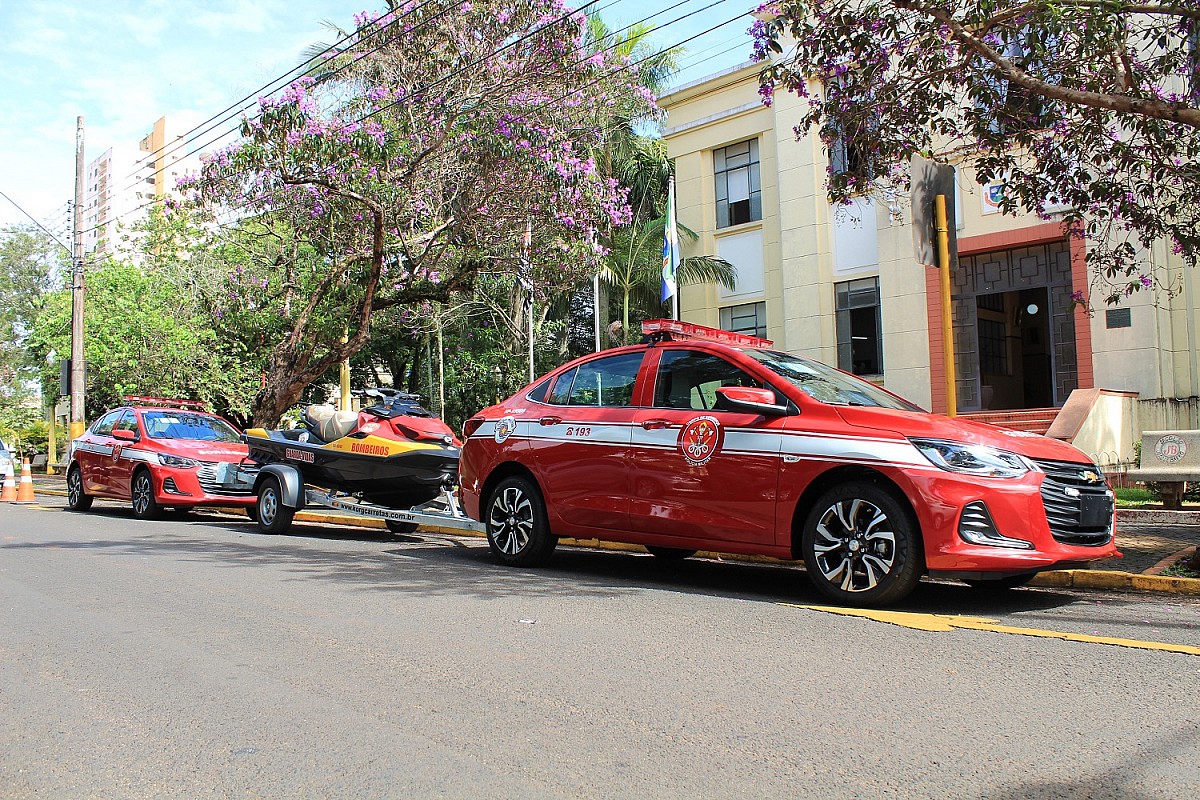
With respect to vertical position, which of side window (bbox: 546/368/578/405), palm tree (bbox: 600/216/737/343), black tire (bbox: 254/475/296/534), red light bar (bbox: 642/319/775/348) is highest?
palm tree (bbox: 600/216/737/343)

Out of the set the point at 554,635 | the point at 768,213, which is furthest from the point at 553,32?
the point at 554,635

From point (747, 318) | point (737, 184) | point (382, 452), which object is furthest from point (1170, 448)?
point (737, 184)

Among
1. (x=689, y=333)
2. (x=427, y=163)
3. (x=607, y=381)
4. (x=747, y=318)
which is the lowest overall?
(x=607, y=381)

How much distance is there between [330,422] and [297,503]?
1042 mm

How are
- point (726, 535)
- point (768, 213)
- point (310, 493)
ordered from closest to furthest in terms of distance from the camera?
point (726, 535) → point (310, 493) → point (768, 213)

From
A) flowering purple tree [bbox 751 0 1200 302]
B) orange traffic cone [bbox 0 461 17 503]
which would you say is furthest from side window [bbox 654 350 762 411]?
orange traffic cone [bbox 0 461 17 503]

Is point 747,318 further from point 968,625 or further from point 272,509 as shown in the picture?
point 968,625

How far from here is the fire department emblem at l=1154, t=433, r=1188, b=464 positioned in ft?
37.4

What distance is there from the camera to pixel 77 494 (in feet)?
54.3

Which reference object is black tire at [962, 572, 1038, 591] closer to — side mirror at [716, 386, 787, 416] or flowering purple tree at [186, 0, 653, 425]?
side mirror at [716, 386, 787, 416]

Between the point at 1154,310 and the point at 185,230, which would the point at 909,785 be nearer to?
the point at 1154,310

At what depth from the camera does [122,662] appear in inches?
211

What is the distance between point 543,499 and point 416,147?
414 inches

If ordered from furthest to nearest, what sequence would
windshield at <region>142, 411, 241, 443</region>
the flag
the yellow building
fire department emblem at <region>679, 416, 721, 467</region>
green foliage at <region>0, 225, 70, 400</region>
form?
green foliage at <region>0, 225, 70, 400</region> → the flag → the yellow building → windshield at <region>142, 411, 241, 443</region> → fire department emblem at <region>679, 416, 721, 467</region>
